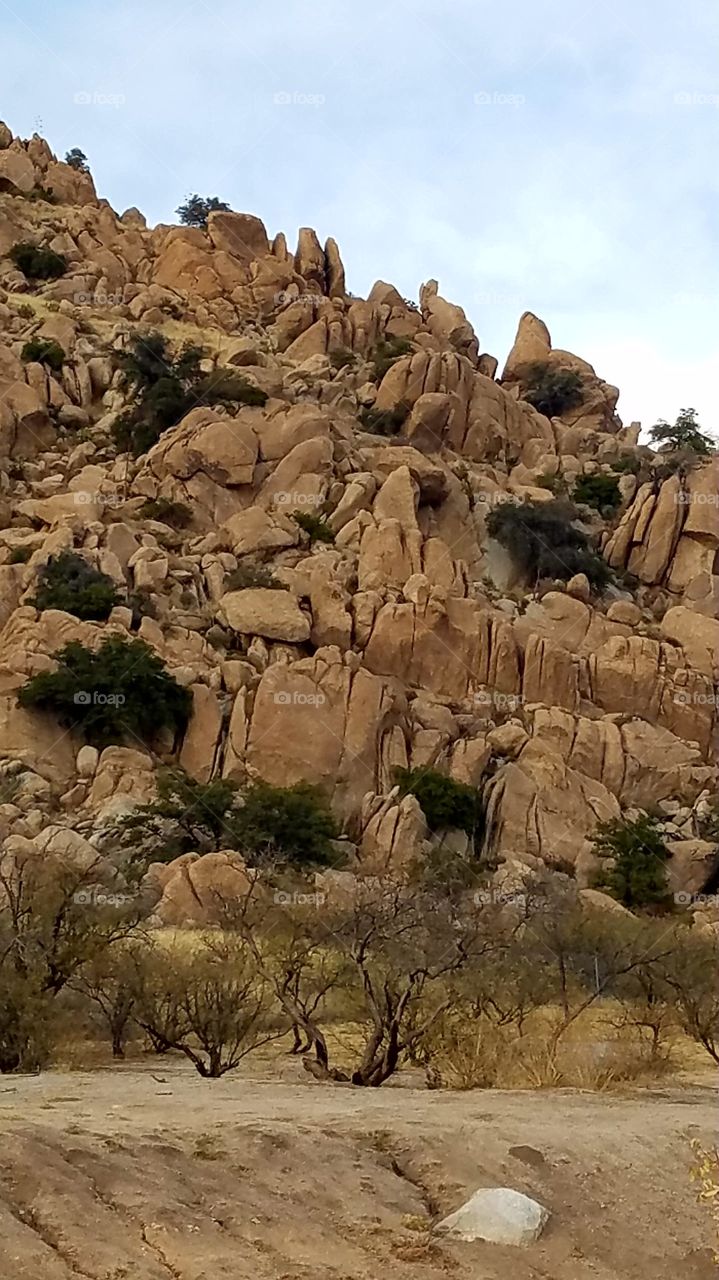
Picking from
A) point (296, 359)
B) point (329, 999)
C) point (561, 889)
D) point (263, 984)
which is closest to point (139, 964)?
point (263, 984)

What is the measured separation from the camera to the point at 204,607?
111 ft

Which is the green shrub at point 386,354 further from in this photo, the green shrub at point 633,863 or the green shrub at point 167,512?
the green shrub at point 633,863

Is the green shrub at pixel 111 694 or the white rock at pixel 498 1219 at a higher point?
the green shrub at pixel 111 694

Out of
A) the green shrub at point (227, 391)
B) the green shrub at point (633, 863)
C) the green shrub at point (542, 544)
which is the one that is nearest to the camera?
the green shrub at point (633, 863)

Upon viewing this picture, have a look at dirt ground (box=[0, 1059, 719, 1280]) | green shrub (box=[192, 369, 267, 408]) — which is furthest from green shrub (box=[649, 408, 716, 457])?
dirt ground (box=[0, 1059, 719, 1280])

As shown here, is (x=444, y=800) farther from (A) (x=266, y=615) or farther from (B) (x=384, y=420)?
(B) (x=384, y=420)

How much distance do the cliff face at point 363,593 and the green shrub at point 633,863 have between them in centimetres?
63

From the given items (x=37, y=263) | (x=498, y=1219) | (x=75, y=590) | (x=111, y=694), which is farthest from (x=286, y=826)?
(x=37, y=263)

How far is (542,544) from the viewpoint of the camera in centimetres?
3859

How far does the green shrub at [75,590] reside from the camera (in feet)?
A: 105

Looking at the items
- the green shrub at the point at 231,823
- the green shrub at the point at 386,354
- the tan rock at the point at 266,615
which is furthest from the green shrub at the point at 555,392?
the green shrub at the point at 231,823

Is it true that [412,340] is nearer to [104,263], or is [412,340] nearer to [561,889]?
[104,263]

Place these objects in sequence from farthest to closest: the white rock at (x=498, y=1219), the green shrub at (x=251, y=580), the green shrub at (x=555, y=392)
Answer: the green shrub at (x=555, y=392) → the green shrub at (x=251, y=580) → the white rock at (x=498, y=1219)

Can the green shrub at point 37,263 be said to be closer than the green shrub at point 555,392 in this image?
No
